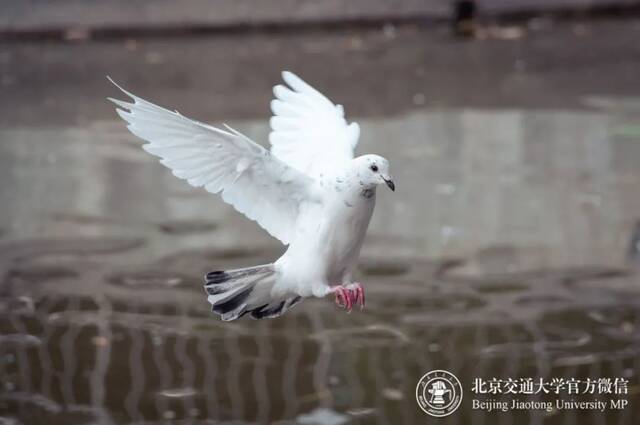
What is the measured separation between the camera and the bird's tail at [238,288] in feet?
9.52

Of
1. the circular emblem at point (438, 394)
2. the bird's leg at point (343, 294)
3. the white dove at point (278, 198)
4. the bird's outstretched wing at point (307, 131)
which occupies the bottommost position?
the circular emblem at point (438, 394)

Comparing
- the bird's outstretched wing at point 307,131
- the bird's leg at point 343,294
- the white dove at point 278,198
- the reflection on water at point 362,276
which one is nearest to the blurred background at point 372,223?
the reflection on water at point 362,276

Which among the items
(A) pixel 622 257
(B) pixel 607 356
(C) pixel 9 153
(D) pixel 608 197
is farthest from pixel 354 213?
(C) pixel 9 153

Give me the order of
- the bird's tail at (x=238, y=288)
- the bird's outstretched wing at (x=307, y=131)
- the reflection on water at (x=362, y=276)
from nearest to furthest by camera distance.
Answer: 1. the bird's tail at (x=238, y=288)
2. the bird's outstretched wing at (x=307, y=131)
3. the reflection on water at (x=362, y=276)

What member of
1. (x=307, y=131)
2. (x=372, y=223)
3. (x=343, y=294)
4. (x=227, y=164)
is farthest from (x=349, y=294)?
(x=372, y=223)

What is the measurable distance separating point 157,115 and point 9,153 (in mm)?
4581

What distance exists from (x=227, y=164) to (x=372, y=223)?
11.2ft

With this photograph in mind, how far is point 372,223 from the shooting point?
6180 mm

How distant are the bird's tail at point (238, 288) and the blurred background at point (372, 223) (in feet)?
4.97

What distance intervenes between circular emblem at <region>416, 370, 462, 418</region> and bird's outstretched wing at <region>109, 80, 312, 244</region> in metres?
1.60

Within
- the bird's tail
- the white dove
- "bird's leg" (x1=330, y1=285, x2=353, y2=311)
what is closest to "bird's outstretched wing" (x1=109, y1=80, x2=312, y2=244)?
the white dove

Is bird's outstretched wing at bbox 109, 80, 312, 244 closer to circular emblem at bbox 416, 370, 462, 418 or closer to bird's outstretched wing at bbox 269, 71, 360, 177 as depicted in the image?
bird's outstretched wing at bbox 269, 71, 360, 177

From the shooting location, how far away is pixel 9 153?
7027mm

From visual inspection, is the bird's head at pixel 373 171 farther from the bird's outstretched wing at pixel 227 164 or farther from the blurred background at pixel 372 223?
the blurred background at pixel 372 223
